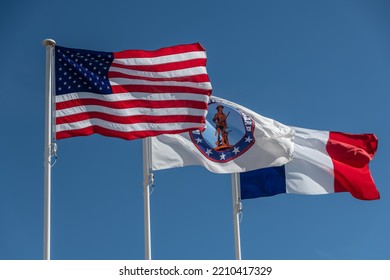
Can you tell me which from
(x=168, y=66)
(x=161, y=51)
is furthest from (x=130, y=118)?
(x=161, y=51)

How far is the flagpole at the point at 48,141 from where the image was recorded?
61.5 ft

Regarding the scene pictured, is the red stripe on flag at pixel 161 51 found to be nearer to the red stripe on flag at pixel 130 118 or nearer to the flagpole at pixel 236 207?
the red stripe on flag at pixel 130 118

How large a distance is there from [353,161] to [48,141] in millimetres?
10668

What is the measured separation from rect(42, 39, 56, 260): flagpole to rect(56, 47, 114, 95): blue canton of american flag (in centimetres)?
19

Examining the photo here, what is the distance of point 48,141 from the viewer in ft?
64.0

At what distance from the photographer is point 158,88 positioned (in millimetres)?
21188

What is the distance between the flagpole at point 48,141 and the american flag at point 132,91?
0.18 meters

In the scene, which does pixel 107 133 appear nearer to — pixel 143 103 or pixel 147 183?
pixel 143 103

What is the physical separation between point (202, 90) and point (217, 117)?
3.96m

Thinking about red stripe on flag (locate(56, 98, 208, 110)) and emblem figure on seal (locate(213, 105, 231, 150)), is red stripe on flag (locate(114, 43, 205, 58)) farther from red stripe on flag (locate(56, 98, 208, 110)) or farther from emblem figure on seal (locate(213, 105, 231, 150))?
emblem figure on seal (locate(213, 105, 231, 150))

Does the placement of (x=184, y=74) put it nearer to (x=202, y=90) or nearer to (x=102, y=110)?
(x=202, y=90)
